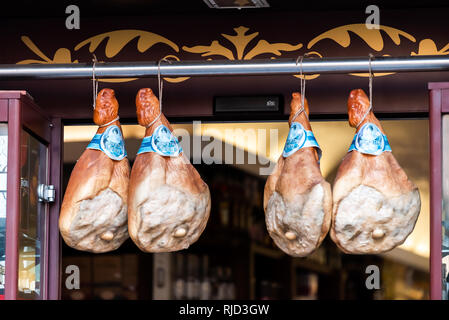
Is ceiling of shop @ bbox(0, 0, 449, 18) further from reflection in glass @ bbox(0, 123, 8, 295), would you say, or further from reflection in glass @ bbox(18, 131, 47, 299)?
reflection in glass @ bbox(0, 123, 8, 295)

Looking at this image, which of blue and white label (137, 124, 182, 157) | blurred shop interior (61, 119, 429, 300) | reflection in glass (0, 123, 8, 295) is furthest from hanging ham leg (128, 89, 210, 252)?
blurred shop interior (61, 119, 429, 300)

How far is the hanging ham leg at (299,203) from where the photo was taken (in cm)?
275

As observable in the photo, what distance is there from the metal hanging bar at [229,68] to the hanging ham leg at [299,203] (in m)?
0.19

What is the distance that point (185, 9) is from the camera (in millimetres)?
3504

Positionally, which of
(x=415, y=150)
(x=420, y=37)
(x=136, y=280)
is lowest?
(x=136, y=280)

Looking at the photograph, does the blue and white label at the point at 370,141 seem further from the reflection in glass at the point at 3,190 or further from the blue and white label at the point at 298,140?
the reflection in glass at the point at 3,190

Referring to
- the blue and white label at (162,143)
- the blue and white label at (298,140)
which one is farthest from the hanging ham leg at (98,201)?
the blue and white label at (298,140)

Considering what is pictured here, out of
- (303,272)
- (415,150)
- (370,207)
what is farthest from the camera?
(303,272)

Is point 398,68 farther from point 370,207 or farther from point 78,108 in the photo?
point 78,108

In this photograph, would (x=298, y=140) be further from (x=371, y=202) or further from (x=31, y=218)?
(x=31, y=218)

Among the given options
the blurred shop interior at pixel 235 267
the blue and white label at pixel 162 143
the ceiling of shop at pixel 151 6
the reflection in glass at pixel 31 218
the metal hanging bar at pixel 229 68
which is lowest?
the blurred shop interior at pixel 235 267

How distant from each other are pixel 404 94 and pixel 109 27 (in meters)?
1.27

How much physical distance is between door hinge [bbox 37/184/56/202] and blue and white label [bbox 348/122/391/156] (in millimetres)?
1261

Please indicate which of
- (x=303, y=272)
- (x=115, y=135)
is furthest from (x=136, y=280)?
(x=115, y=135)
